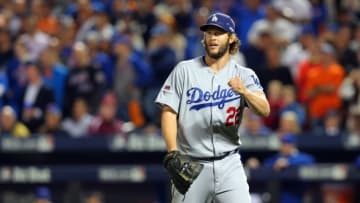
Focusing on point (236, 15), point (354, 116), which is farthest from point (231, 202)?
point (236, 15)

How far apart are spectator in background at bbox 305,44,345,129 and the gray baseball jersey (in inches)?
232

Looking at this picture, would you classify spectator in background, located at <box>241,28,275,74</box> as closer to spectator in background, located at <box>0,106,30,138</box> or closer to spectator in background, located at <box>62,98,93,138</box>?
spectator in background, located at <box>62,98,93,138</box>

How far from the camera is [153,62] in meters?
14.7

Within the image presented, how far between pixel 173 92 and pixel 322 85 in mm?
6103

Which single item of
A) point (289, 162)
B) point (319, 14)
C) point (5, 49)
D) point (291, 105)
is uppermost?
point (319, 14)

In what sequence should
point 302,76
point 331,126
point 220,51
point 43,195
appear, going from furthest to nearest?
point 302,76, point 43,195, point 331,126, point 220,51

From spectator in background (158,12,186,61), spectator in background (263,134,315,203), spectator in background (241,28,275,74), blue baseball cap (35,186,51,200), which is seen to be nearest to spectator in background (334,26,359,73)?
spectator in background (241,28,275,74)

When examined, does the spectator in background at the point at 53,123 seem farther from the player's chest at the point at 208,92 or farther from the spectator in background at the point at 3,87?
the player's chest at the point at 208,92

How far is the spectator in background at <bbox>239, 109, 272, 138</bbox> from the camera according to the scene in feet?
43.0

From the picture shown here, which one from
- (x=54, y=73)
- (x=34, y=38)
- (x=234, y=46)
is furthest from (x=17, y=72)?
(x=234, y=46)

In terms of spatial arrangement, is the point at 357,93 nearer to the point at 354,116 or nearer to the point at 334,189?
the point at 354,116

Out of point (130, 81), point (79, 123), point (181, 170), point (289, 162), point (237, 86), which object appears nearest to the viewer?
point (237, 86)

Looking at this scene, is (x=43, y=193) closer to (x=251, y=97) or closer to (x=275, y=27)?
(x=275, y=27)

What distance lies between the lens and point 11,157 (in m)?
14.3
